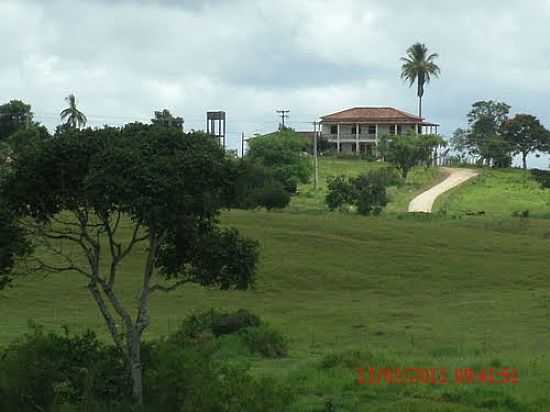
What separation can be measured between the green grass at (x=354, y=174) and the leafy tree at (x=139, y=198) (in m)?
50.8

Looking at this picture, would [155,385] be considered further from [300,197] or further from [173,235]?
[300,197]

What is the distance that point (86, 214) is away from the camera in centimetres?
1395

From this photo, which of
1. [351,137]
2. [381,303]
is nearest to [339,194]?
[381,303]

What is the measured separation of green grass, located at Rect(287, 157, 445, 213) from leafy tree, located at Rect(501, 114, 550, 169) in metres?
15.0

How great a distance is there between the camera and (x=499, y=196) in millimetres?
89188

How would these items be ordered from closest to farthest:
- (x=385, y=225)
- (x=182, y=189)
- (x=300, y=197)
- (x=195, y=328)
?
(x=182, y=189)
(x=195, y=328)
(x=385, y=225)
(x=300, y=197)

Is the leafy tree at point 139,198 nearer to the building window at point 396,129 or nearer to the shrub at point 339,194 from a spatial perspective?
the shrub at point 339,194

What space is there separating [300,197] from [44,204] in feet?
226

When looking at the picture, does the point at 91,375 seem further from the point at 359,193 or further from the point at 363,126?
the point at 363,126

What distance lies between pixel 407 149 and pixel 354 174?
578 cm

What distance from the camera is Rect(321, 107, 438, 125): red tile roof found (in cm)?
12712

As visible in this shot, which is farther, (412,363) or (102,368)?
(412,363)

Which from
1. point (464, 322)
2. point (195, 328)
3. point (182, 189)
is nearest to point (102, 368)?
point (182, 189)

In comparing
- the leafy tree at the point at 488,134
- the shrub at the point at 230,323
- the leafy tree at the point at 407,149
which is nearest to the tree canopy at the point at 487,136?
the leafy tree at the point at 488,134
